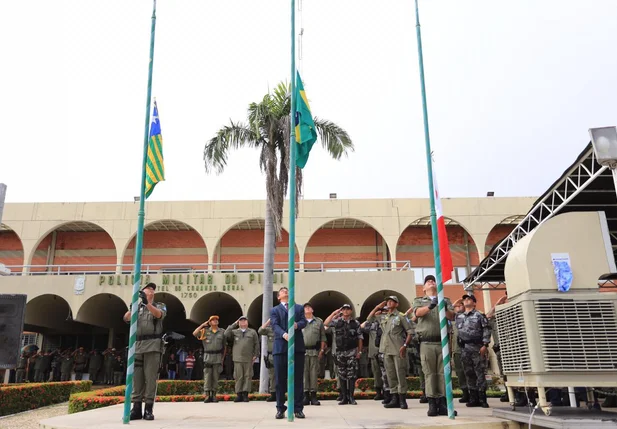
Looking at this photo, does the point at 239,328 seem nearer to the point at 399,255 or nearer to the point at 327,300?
the point at 327,300

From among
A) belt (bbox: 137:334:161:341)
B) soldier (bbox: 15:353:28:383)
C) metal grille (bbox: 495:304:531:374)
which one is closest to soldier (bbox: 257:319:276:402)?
belt (bbox: 137:334:161:341)

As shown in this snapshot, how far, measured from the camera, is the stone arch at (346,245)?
1118 inches

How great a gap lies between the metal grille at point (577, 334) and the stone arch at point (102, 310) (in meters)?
19.1

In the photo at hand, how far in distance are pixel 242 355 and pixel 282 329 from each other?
17.9ft

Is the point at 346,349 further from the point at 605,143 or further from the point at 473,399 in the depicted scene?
the point at 605,143

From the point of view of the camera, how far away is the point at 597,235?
5.73 meters

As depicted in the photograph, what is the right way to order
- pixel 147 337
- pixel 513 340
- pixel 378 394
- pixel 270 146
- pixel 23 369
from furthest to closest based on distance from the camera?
1. pixel 23 369
2. pixel 270 146
3. pixel 378 394
4. pixel 147 337
5. pixel 513 340

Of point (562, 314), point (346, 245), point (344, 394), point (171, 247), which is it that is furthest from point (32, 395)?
point (346, 245)

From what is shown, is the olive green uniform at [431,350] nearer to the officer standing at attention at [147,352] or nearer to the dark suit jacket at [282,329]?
the dark suit jacket at [282,329]

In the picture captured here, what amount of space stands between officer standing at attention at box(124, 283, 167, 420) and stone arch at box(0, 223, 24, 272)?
25.0 m

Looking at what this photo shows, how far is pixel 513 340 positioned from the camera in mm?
5738

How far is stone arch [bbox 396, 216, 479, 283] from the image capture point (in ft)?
92.5

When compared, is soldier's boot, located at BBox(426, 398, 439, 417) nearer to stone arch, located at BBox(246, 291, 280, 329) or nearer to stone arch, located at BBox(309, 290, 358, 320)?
stone arch, located at BBox(309, 290, 358, 320)

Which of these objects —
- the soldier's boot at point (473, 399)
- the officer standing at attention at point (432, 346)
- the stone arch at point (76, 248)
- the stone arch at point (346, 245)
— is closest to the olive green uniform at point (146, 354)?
the officer standing at attention at point (432, 346)
